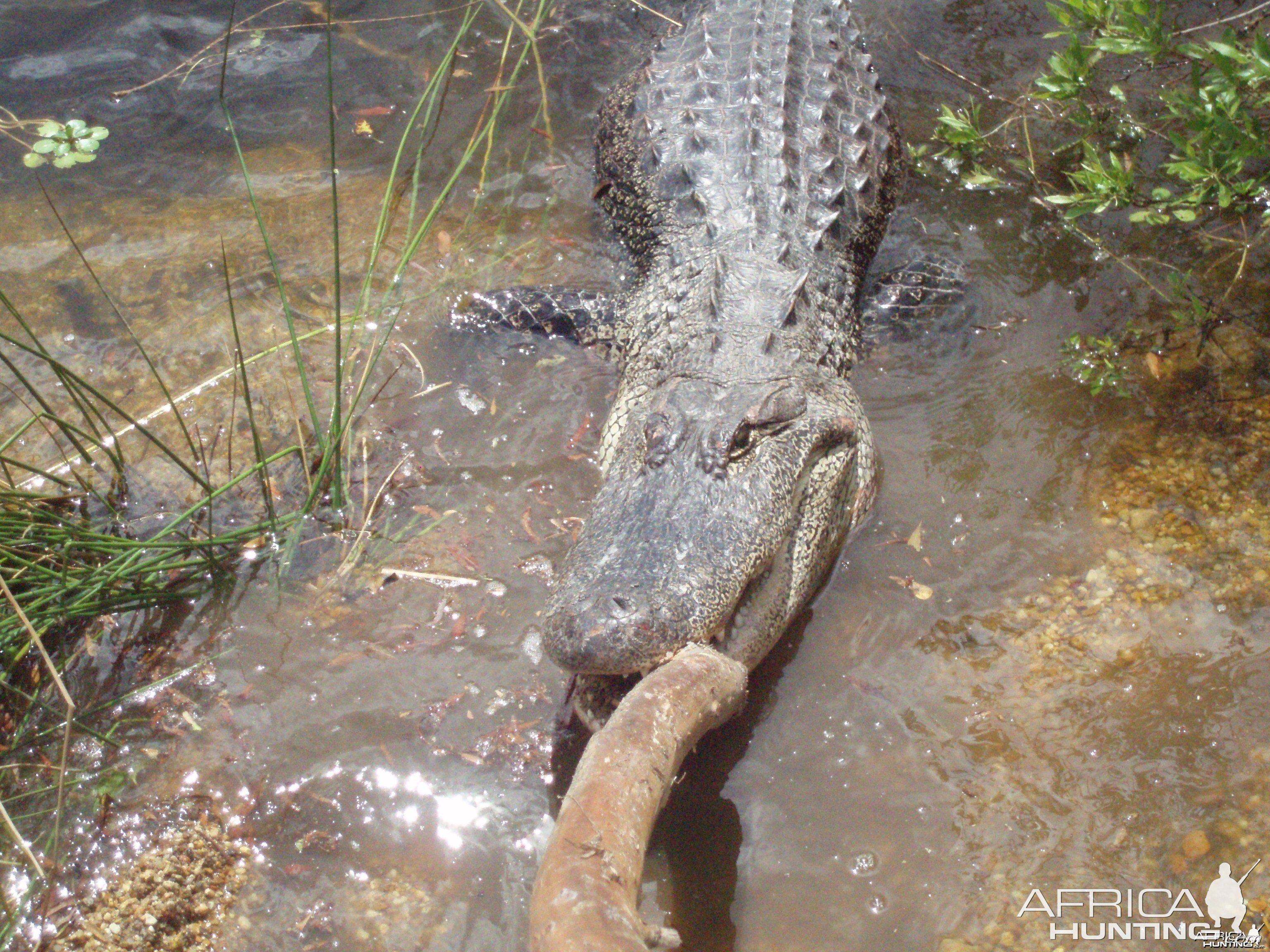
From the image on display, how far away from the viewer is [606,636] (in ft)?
8.13

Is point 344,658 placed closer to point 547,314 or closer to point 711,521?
point 711,521

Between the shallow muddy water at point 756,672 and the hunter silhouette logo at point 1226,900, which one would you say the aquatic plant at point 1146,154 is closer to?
the shallow muddy water at point 756,672

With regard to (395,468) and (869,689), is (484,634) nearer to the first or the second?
(395,468)

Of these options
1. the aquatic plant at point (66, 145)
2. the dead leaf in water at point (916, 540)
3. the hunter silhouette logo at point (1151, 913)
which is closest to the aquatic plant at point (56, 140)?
the aquatic plant at point (66, 145)

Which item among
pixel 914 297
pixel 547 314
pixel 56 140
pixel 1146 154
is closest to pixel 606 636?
pixel 547 314

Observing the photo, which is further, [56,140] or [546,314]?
[56,140]

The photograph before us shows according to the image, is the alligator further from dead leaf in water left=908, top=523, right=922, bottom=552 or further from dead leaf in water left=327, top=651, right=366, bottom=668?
dead leaf in water left=327, top=651, right=366, bottom=668

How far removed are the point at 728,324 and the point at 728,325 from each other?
0.04ft

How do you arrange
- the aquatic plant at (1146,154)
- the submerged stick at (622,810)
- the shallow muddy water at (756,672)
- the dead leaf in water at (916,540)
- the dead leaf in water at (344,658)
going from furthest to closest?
the dead leaf in water at (916,540) → the aquatic plant at (1146,154) → the dead leaf in water at (344,658) → the shallow muddy water at (756,672) → the submerged stick at (622,810)

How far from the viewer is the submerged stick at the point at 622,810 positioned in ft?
6.00

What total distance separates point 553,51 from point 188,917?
529cm

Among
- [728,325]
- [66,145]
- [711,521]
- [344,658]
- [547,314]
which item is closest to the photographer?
[711,521]

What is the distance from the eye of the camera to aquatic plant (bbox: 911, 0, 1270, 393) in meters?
3.33

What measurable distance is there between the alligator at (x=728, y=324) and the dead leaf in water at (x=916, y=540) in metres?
0.21
